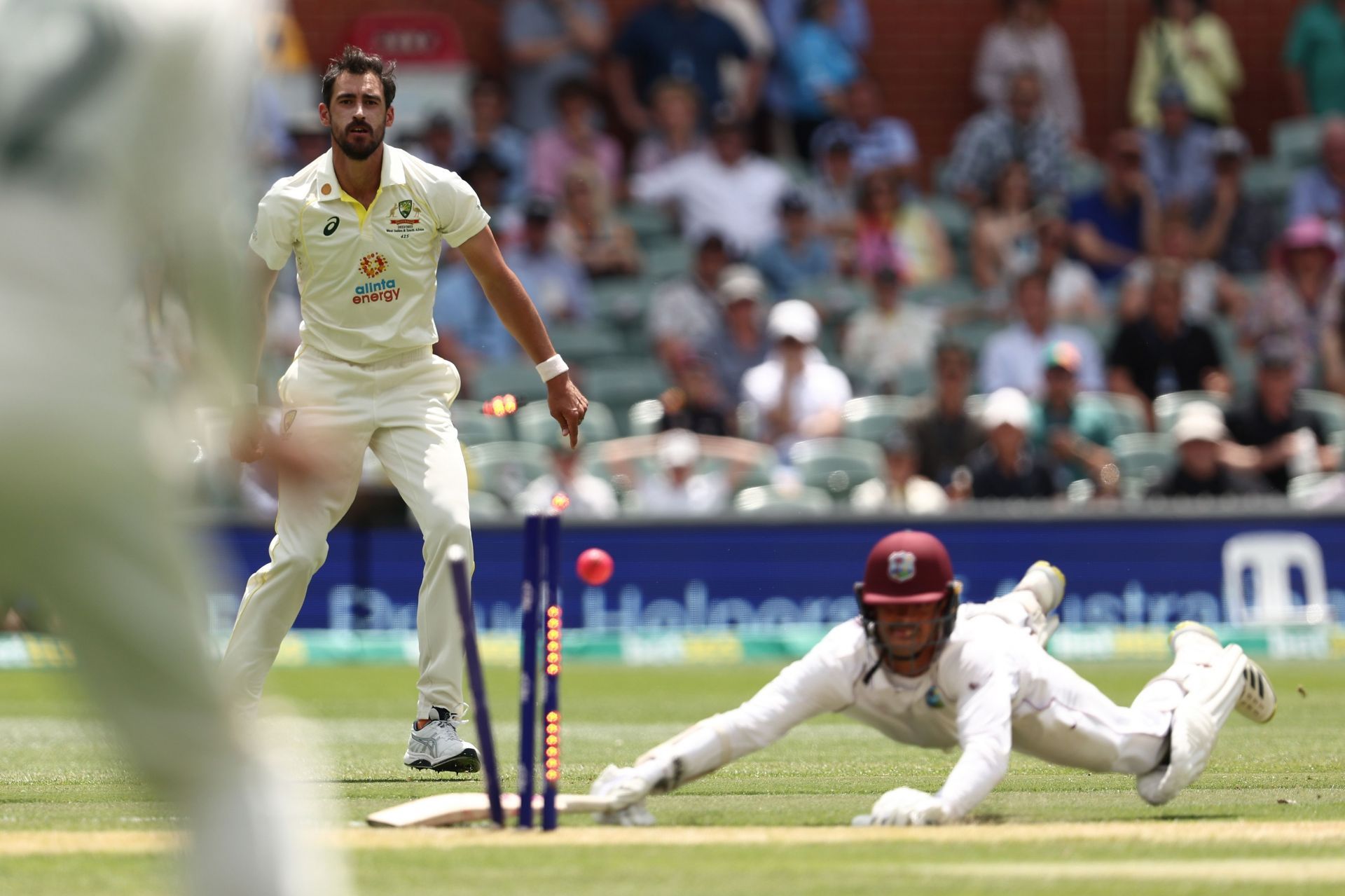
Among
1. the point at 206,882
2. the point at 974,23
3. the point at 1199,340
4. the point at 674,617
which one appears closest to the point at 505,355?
the point at 674,617

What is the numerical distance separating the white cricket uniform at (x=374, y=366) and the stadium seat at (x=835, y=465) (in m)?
7.60

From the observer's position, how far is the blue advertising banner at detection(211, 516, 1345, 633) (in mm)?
14297

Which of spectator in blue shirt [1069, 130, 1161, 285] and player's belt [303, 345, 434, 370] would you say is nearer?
player's belt [303, 345, 434, 370]

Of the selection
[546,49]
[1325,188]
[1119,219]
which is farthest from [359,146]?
[1325,188]

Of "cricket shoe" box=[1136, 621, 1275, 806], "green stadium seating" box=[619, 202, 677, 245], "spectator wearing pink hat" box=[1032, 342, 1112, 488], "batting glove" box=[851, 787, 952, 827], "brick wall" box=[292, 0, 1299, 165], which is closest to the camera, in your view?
"batting glove" box=[851, 787, 952, 827]

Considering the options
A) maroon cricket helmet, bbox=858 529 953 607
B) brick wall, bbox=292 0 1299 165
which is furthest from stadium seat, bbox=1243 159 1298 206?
maroon cricket helmet, bbox=858 529 953 607

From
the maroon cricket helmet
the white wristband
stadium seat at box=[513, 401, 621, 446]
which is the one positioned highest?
stadium seat at box=[513, 401, 621, 446]

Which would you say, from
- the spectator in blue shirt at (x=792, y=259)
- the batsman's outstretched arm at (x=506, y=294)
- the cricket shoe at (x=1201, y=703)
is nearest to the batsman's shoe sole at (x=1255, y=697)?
the cricket shoe at (x=1201, y=703)

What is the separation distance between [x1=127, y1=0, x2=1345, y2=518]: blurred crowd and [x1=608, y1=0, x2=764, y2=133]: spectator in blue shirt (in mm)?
26

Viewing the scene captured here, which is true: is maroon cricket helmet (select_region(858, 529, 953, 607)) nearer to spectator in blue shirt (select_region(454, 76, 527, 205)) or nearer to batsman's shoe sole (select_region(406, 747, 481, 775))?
batsman's shoe sole (select_region(406, 747, 481, 775))

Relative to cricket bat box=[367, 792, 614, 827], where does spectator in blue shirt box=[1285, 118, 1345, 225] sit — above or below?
above

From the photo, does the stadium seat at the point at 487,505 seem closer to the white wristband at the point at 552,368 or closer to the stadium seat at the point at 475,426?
the stadium seat at the point at 475,426

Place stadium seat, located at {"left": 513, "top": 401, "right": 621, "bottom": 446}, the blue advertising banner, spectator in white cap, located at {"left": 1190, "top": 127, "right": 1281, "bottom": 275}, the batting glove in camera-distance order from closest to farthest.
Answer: the batting glove < the blue advertising banner < stadium seat, located at {"left": 513, "top": 401, "right": 621, "bottom": 446} < spectator in white cap, located at {"left": 1190, "top": 127, "right": 1281, "bottom": 275}

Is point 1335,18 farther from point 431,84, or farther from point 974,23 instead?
A: point 431,84
